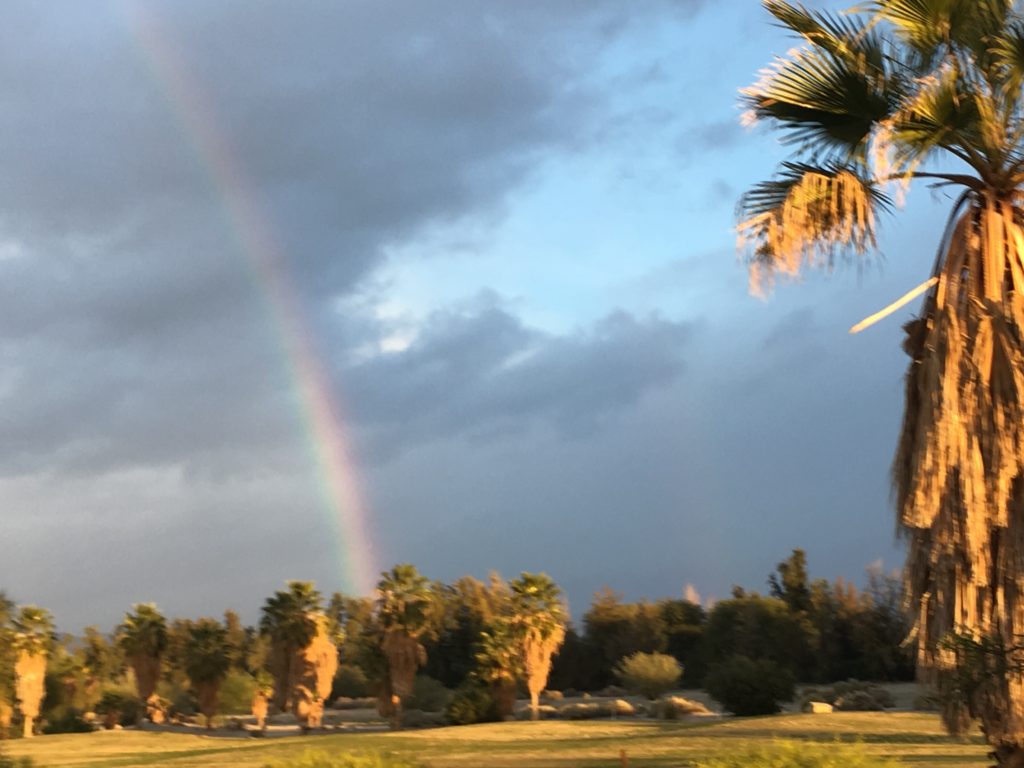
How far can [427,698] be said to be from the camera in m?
73.3

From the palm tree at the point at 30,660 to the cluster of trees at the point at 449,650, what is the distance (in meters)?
0.12

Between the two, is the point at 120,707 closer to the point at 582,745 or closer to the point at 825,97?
the point at 582,745

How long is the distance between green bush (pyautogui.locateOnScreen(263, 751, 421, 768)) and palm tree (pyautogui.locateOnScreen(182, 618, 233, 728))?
60.6 meters

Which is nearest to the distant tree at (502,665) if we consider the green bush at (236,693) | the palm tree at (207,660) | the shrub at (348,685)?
the palm tree at (207,660)

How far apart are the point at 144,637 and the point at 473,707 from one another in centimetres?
2620

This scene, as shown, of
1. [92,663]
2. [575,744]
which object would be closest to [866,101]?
[575,744]

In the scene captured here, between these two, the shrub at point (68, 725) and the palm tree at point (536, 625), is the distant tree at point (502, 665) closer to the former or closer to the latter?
the palm tree at point (536, 625)

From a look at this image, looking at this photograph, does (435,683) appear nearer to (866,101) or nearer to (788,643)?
(788,643)

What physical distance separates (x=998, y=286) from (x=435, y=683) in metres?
67.0

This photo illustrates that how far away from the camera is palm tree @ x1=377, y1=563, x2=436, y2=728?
63875mm

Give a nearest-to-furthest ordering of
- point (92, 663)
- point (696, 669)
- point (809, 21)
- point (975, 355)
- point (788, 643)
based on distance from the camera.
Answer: point (975, 355), point (809, 21), point (788, 643), point (696, 669), point (92, 663)

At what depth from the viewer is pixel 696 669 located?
258 ft

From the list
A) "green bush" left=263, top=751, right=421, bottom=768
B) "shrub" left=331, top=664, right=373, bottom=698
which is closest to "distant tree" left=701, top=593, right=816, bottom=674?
"shrub" left=331, top=664, right=373, bottom=698

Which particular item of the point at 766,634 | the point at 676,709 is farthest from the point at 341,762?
the point at 766,634
